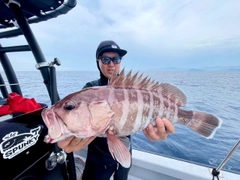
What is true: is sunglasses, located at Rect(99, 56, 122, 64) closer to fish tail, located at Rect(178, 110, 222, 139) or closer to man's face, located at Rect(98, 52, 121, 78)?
man's face, located at Rect(98, 52, 121, 78)

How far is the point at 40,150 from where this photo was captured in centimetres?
120

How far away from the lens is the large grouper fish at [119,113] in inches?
32.4

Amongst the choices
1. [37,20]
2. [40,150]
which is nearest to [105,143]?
[40,150]

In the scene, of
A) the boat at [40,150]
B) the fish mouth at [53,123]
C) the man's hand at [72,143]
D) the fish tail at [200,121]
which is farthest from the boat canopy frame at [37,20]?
the fish tail at [200,121]

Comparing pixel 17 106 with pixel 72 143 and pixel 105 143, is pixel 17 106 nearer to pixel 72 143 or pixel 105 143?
pixel 72 143

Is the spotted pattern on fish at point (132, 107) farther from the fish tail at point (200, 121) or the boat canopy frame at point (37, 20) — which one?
the boat canopy frame at point (37, 20)

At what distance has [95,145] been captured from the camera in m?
1.50

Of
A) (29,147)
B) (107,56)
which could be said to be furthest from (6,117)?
(107,56)

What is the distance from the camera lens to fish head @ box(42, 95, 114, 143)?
795 mm

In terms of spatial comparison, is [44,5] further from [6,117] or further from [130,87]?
[130,87]

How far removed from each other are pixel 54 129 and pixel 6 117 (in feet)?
1.85

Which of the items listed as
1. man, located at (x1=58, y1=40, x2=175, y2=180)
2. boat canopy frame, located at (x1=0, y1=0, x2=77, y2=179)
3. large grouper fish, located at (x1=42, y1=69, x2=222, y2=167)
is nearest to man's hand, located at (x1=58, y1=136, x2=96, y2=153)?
man, located at (x1=58, y1=40, x2=175, y2=180)

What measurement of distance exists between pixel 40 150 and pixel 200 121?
139cm

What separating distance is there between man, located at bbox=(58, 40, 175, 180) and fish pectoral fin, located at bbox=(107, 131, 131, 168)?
0.10 m
